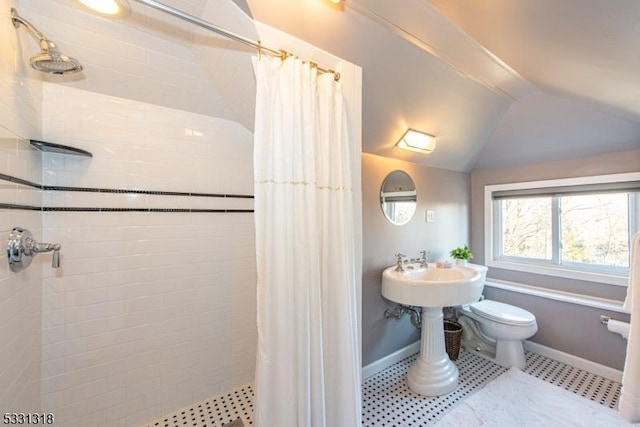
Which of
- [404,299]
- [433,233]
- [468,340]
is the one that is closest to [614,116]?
[433,233]

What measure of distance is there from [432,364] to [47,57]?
2690 millimetres

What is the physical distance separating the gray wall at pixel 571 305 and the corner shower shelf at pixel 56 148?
3.34 m

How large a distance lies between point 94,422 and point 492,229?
3497 millimetres

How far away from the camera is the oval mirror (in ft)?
6.97

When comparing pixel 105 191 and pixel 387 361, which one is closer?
pixel 105 191

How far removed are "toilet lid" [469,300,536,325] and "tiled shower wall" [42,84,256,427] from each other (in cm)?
195

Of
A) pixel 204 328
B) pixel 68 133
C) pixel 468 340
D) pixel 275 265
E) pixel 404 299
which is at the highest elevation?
pixel 68 133

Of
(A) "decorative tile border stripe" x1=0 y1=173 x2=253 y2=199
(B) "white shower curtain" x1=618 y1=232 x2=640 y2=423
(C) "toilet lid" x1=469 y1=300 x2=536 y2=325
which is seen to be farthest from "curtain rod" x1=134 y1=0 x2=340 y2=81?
(C) "toilet lid" x1=469 y1=300 x2=536 y2=325

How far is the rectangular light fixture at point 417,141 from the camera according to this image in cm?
Answer: 196

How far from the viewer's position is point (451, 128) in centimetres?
209

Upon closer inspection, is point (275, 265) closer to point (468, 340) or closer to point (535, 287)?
point (468, 340)

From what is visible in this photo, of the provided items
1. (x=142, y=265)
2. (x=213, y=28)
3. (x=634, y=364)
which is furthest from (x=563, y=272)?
(x=142, y=265)

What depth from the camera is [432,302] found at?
5.52 ft

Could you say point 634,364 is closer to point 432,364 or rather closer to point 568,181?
point 432,364
